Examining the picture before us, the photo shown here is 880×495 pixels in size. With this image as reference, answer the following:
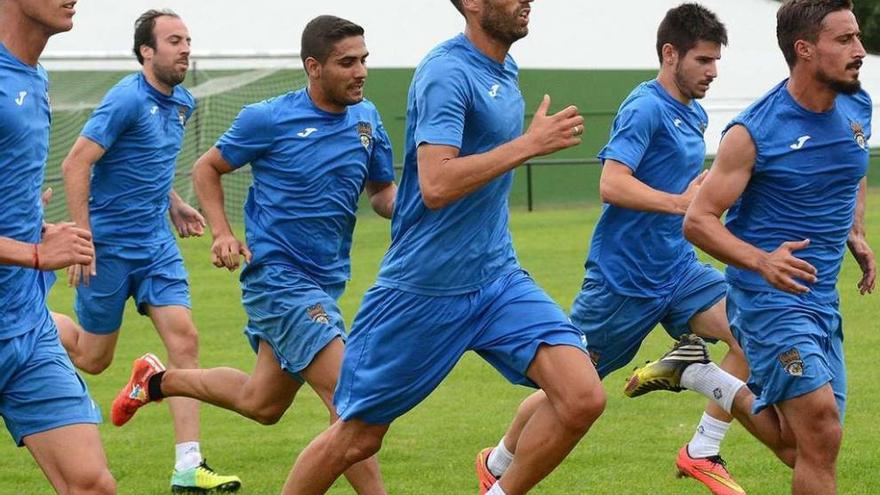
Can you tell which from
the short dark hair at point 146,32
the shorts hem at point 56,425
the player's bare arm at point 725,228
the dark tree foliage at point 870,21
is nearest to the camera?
the shorts hem at point 56,425

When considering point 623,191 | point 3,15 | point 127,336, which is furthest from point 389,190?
point 127,336

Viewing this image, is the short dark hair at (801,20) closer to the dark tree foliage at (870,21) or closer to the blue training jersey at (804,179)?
the blue training jersey at (804,179)

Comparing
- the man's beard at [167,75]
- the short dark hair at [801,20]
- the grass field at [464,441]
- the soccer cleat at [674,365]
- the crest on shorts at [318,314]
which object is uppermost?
the short dark hair at [801,20]

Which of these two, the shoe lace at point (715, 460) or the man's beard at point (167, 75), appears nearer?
the shoe lace at point (715, 460)

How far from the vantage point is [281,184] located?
7840mm

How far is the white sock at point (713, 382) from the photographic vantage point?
7.71m

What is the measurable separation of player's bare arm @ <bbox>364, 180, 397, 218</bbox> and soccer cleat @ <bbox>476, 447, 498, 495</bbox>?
132cm

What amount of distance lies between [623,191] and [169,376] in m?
2.68

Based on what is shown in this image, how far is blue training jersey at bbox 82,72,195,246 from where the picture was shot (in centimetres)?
938

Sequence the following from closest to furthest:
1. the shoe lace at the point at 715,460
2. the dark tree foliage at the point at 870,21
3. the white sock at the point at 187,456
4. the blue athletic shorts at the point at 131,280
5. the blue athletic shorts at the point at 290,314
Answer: the blue athletic shorts at the point at 290,314
the shoe lace at the point at 715,460
the white sock at the point at 187,456
the blue athletic shorts at the point at 131,280
the dark tree foliage at the point at 870,21

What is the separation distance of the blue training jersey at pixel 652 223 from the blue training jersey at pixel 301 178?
1345 millimetres

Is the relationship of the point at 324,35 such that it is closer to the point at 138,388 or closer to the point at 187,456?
the point at 138,388

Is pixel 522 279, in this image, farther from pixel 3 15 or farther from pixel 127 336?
pixel 127 336

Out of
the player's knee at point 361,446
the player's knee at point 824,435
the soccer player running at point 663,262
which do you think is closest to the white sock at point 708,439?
the soccer player running at point 663,262
